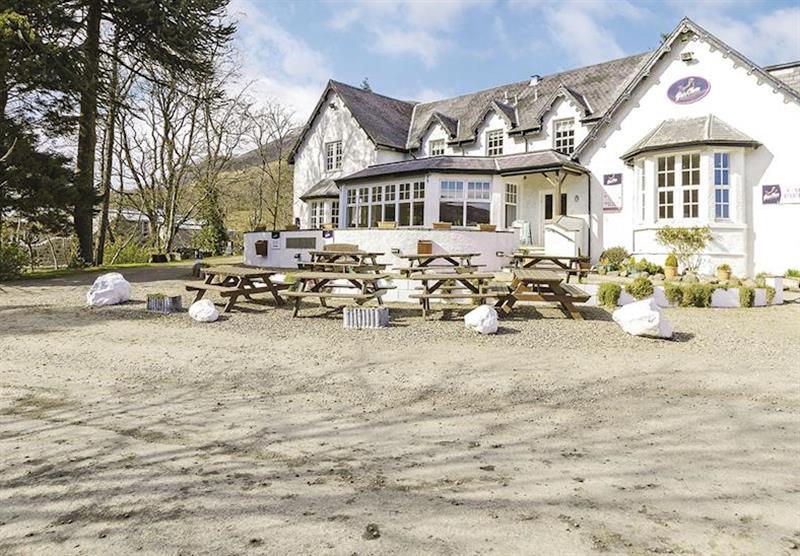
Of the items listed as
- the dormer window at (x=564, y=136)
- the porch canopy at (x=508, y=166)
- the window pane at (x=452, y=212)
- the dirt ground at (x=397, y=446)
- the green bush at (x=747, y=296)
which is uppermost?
the dormer window at (x=564, y=136)

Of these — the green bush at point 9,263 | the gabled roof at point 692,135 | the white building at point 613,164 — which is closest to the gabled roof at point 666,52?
the white building at point 613,164

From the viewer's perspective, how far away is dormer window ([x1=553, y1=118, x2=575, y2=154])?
22344 mm

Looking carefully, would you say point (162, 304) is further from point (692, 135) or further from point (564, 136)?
point (564, 136)

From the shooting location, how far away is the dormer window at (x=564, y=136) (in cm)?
2234

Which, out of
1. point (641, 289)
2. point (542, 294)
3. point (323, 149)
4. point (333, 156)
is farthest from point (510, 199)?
point (323, 149)

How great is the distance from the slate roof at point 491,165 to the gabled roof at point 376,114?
5.48m

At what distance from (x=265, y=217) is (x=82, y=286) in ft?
113

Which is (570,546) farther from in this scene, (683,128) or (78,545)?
(683,128)

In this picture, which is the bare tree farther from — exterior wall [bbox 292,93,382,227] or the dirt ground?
the dirt ground

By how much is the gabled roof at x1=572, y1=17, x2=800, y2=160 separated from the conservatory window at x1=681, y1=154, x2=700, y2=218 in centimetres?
313

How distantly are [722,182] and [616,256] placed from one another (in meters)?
3.88

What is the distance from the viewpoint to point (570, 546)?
8.33ft

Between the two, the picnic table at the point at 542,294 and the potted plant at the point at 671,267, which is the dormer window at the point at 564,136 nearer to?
the potted plant at the point at 671,267

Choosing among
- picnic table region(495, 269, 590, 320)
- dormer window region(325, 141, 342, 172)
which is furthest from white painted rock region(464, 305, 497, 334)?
dormer window region(325, 141, 342, 172)
